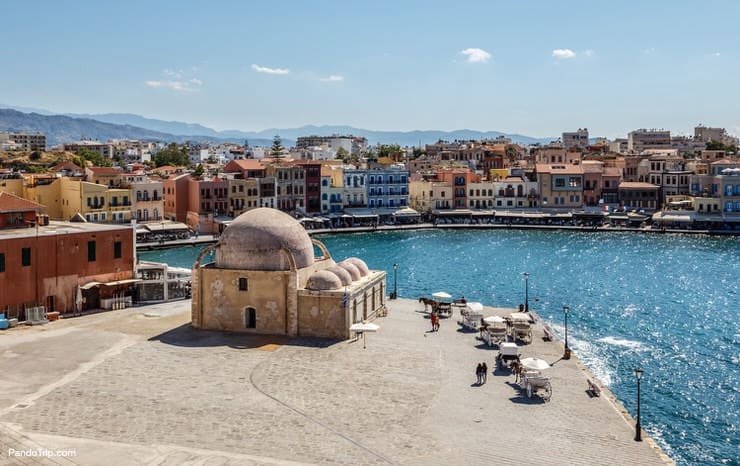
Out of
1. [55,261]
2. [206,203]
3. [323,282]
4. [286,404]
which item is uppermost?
[206,203]

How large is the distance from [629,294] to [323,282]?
107ft

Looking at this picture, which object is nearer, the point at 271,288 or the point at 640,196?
the point at 271,288

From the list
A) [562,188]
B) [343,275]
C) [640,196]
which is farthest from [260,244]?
[640,196]

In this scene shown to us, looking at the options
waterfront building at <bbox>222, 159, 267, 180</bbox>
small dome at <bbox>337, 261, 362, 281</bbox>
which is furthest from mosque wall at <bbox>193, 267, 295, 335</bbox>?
waterfront building at <bbox>222, 159, 267, 180</bbox>

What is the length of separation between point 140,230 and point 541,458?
7624cm

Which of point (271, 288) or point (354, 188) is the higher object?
point (354, 188)

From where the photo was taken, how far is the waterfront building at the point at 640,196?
Result: 118 m

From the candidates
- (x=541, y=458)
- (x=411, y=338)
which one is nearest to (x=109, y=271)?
(x=411, y=338)

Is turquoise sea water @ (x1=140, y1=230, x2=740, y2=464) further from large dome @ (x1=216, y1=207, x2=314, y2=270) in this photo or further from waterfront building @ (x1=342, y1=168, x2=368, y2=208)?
large dome @ (x1=216, y1=207, x2=314, y2=270)

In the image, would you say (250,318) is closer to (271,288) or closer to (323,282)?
(271,288)

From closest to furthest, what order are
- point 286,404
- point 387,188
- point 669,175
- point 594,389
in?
point 286,404 → point 594,389 → point 387,188 → point 669,175

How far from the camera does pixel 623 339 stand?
1778 inches

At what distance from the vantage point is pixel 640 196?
→ 389 feet

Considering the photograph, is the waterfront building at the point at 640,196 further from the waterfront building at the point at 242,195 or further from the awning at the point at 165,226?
the awning at the point at 165,226
